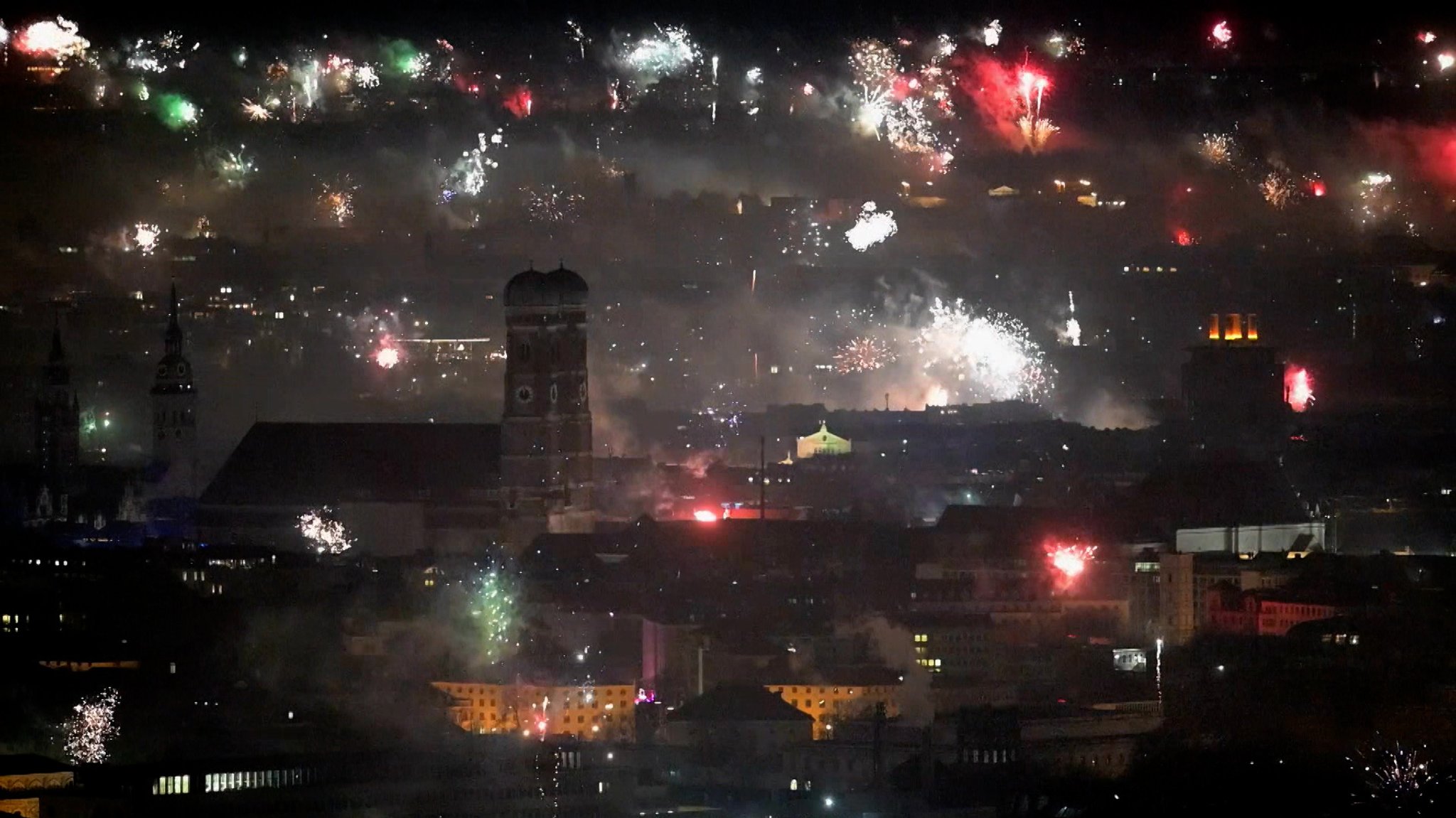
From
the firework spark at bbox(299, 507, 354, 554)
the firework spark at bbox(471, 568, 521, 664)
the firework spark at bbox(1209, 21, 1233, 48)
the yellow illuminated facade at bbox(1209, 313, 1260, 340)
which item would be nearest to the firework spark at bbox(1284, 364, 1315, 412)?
the yellow illuminated facade at bbox(1209, 313, 1260, 340)

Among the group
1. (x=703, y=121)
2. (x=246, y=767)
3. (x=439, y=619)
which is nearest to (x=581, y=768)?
(x=246, y=767)

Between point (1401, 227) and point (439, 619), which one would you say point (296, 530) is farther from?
point (1401, 227)

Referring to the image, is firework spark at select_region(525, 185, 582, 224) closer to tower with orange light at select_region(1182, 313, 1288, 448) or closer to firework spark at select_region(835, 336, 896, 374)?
firework spark at select_region(835, 336, 896, 374)

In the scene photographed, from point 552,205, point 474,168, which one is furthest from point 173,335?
point 552,205

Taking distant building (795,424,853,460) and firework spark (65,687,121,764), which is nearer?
firework spark (65,687,121,764)

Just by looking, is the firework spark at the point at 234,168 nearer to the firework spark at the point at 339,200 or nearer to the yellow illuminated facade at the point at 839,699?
the firework spark at the point at 339,200

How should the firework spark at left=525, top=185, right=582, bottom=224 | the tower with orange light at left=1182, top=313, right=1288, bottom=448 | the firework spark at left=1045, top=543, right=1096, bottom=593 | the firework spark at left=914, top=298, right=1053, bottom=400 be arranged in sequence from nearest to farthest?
the firework spark at left=1045, top=543, right=1096, bottom=593
the tower with orange light at left=1182, top=313, right=1288, bottom=448
the firework spark at left=525, top=185, right=582, bottom=224
the firework spark at left=914, top=298, right=1053, bottom=400

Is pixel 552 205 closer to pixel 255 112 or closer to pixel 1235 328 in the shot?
pixel 255 112

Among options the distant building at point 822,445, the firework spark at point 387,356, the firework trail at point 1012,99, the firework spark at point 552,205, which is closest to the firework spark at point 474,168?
the firework spark at point 552,205
